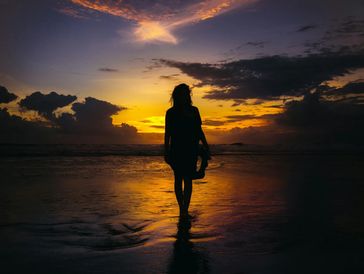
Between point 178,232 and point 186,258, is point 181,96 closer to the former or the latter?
point 178,232

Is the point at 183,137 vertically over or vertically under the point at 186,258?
over

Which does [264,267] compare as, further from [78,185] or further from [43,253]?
[78,185]

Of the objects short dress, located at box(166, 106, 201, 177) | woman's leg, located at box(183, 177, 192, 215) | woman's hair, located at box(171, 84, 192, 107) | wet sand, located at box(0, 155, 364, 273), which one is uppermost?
woman's hair, located at box(171, 84, 192, 107)

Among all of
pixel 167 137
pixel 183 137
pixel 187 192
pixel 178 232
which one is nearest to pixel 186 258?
pixel 178 232

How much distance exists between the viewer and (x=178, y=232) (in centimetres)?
470

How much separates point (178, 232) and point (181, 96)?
2.07 metres

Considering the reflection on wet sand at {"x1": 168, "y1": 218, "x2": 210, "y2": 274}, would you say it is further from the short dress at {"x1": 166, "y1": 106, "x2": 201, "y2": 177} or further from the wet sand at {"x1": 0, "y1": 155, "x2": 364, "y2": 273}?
the short dress at {"x1": 166, "y1": 106, "x2": 201, "y2": 177}

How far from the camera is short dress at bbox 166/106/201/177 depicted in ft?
18.6

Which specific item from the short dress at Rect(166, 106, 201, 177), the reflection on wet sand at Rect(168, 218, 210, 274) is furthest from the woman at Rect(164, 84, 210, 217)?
the reflection on wet sand at Rect(168, 218, 210, 274)

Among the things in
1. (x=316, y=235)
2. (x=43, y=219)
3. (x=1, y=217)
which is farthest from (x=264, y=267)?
(x=1, y=217)

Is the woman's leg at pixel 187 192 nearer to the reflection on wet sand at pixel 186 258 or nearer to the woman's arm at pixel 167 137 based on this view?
the woman's arm at pixel 167 137

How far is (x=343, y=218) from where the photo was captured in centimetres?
564

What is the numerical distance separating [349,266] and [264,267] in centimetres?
77

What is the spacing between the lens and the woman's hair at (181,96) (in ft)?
18.5
